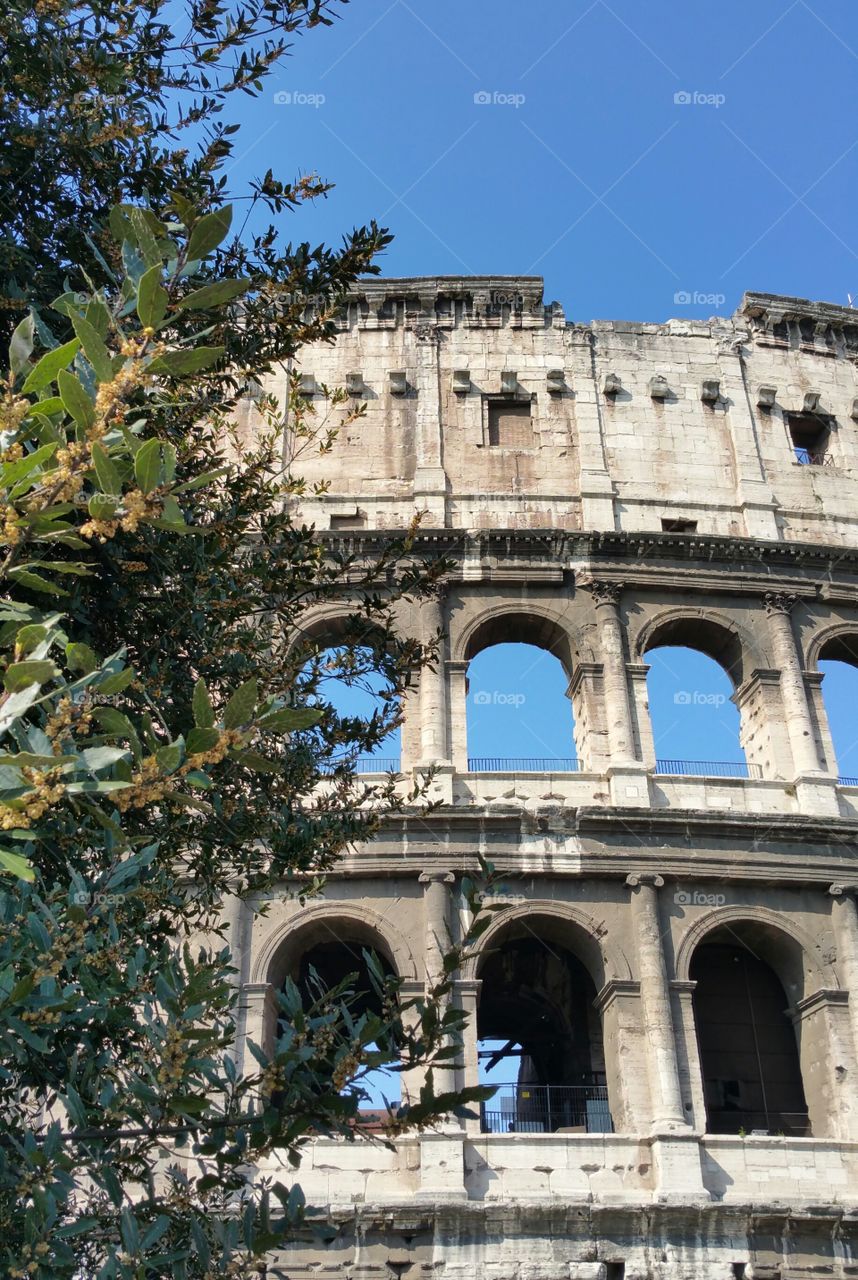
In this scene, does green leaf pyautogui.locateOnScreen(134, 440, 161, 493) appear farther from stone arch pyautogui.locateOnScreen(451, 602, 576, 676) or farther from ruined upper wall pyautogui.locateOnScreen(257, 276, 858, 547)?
ruined upper wall pyautogui.locateOnScreen(257, 276, 858, 547)

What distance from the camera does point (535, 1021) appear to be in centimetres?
1850

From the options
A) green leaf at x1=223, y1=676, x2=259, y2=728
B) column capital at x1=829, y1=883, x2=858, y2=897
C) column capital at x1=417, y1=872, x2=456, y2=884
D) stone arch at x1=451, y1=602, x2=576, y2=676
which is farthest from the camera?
stone arch at x1=451, y1=602, x2=576, y2=676

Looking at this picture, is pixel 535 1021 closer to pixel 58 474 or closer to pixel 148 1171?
pixel 148 1171

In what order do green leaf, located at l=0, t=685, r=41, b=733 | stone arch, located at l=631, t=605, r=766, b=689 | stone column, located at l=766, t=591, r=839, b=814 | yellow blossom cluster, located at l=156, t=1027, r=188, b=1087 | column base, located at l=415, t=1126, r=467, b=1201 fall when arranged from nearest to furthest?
1. green leaf, located at l=0, t=685, r=41, b=733
2. yellow blossom cluster, located at l=156, t=1027, r=188, b=1087
3. column base, located at l=415, t=1126, r=467, b=1201
4. stone column, located at l=766, t=591, r=839, b=814
5. stone arch, located at l=631, t=605, r=766, b=689

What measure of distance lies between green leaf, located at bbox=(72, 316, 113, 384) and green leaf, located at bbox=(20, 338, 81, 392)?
0.40 feet

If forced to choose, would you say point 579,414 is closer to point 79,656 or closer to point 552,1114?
point 552,1114

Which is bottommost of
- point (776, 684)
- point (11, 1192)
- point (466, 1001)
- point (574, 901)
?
point (11, 1192)

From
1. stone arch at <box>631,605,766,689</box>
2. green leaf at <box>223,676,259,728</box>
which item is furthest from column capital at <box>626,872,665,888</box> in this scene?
green leaf at <box>223,676,259,728</box>

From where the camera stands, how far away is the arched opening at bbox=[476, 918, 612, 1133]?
1534cm

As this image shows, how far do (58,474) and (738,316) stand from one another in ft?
65.1

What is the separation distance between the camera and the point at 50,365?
3.77 meters

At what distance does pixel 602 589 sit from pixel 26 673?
1533 centimetres

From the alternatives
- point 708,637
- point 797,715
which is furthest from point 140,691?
point 708,637

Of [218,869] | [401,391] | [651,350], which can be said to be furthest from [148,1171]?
[651,350]
